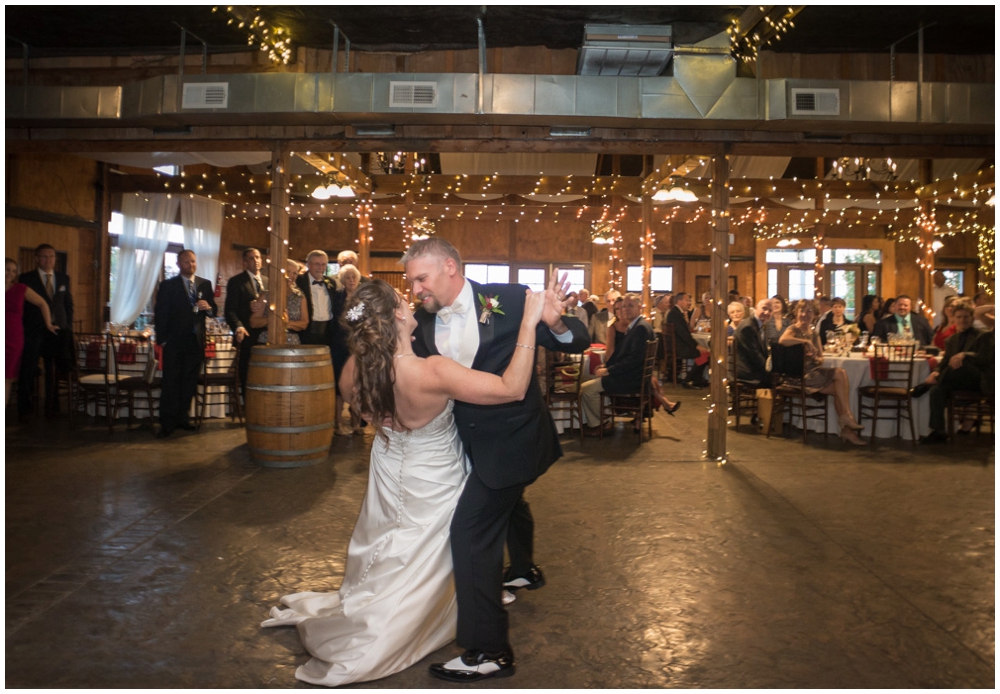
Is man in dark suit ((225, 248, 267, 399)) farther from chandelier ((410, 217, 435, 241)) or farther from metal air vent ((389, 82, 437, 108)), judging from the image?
chandelier ((410, 217, 435, 241))

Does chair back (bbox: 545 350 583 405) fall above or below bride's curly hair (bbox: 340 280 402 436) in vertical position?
below

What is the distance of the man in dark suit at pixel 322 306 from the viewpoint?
686cm

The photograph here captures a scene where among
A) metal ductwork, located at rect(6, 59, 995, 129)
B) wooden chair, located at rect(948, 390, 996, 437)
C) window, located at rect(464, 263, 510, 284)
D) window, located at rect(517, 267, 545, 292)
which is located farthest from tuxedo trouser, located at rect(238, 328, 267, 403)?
window, located at rect(517, 267, 545, 292)

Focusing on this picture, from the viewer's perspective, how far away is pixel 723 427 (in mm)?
5988

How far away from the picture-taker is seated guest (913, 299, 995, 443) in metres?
6.66

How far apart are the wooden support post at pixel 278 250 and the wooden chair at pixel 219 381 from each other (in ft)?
3.99

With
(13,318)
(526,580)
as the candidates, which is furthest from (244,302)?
(526,580)

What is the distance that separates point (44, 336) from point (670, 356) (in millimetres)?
8512

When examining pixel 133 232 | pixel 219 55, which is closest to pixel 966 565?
pixel 219 55

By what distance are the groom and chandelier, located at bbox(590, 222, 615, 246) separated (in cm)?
1253

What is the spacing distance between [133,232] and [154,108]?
301 inches

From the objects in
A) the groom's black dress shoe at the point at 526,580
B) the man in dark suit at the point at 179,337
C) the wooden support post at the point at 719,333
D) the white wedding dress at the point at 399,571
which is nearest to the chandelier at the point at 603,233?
the wooden support post at the point at 719,333

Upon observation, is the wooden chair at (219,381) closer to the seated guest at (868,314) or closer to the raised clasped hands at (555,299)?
the raised clasped hands at (555,299)

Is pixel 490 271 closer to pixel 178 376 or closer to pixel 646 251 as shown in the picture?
pixel 646 251
